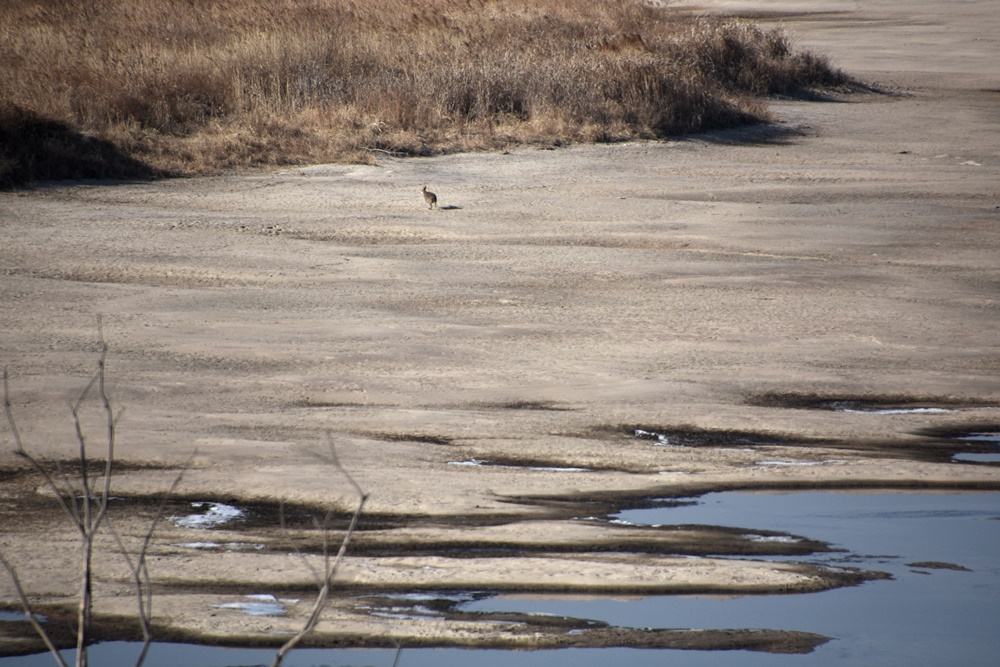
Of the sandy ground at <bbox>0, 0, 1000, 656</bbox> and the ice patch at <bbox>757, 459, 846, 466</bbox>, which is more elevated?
the sandy ground at <bbox>0, 0, 1000, 656</bbox>

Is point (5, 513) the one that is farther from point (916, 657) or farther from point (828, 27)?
point (828, 27)

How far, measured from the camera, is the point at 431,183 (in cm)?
1520

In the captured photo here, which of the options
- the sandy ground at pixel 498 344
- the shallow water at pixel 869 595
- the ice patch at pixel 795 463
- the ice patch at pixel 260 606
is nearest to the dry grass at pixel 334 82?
the sandy ground at pixel 498 344

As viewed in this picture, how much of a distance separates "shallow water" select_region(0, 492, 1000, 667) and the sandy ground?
0.16 metres

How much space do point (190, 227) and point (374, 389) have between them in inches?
211

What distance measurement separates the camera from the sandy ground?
19.2ft

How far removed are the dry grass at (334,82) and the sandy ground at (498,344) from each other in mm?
1066

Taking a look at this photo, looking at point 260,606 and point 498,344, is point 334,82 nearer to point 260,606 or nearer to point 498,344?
point 498,344

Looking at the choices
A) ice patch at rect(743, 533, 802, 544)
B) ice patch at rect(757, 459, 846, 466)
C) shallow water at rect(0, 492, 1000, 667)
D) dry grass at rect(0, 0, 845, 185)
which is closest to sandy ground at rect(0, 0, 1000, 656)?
ice patch at rect(757, 459, 846, 466)

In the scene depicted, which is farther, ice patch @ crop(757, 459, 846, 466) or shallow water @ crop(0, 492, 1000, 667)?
ice patch @ crop(757, 459, 846, 466)

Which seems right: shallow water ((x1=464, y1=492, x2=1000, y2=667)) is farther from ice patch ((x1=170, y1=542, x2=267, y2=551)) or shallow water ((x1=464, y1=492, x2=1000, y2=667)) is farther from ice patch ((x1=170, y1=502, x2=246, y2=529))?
ice patch ((x1=170, y1=502, x2=246, y2=529))

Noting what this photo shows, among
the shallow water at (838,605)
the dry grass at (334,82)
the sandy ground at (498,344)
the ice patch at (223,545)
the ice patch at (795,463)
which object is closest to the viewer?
the shallow water at (838,605)

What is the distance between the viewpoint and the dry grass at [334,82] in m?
16.1

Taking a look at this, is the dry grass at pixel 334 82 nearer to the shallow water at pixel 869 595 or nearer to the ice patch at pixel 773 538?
the shallow water at pixel 869 595
